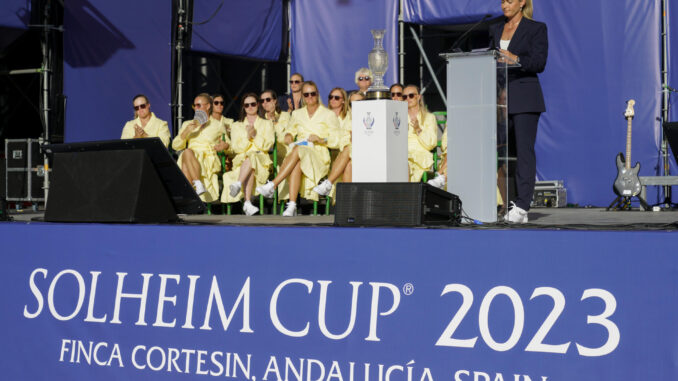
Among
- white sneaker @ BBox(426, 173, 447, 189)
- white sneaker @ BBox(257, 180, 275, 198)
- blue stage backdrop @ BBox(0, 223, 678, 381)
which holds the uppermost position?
white sneaker @ BBox(426, 173, 447, 189)

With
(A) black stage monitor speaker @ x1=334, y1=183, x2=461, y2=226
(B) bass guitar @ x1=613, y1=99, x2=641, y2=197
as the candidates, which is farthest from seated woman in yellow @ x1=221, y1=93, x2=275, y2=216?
(B) bass guitar @ x1=613, y1=99, x2=641, y2=197

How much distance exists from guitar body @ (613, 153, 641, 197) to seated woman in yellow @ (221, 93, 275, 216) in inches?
149

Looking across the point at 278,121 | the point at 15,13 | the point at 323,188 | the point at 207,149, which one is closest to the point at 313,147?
the point at 323,188

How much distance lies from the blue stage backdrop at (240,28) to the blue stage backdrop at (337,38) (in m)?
0.35

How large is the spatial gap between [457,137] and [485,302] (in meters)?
1.41

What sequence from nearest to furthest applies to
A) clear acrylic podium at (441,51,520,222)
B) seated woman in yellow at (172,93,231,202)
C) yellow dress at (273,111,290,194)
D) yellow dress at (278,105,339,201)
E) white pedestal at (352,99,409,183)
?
clear acrylic podium at (441,51,520,222) → white pedestal at (352,99,409,183) → yellow dress at (278,105,339,201) → yellow dress at (273,111,290,194) → seated woman in yellow at (172,93,231,202)

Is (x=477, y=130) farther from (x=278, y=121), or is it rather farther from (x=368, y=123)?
(x=278, y=121)

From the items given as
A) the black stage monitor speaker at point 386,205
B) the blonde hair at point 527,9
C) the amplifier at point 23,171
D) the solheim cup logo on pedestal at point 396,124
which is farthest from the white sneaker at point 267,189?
the amplifier at point 23,171

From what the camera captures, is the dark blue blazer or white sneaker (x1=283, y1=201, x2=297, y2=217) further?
white sneaker (x1=283, y1=201, x2=297, y2=217)

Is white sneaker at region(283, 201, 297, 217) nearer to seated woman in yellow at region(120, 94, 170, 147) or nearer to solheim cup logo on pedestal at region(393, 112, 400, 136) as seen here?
seated woman in yellow at region(120, 94, 170, 147)

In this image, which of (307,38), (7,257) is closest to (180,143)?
(307,38)

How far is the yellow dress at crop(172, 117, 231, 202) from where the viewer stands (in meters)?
7.47

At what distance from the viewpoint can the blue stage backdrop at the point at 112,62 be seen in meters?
8.95

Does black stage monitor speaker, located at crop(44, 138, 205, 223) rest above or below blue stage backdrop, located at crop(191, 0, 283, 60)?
below
